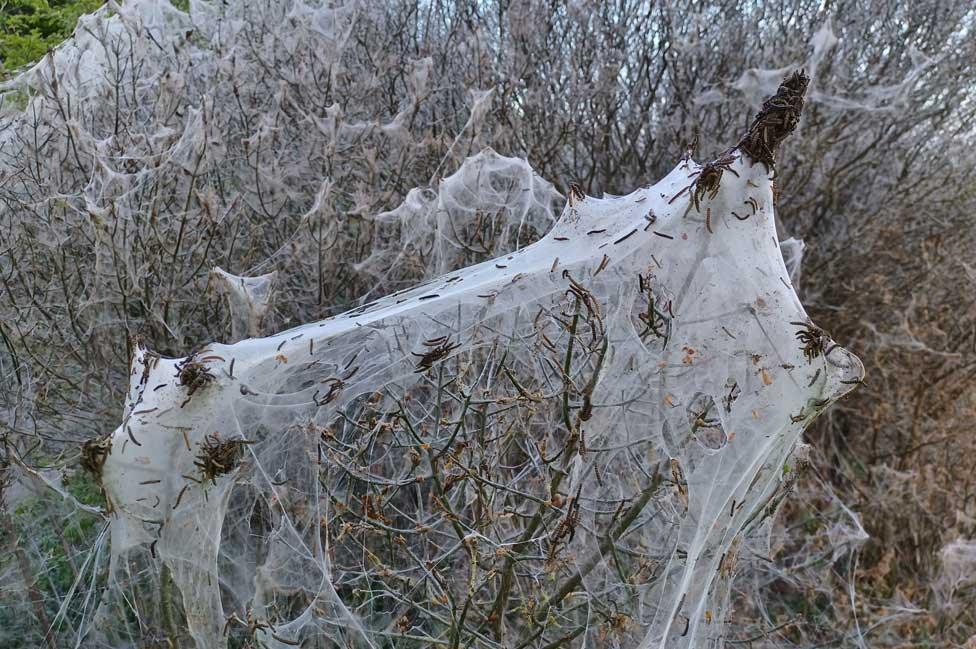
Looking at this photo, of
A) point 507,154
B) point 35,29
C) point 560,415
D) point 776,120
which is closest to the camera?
point 776,120

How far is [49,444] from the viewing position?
381cm

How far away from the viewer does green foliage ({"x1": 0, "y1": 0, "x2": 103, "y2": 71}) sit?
569 centimetres

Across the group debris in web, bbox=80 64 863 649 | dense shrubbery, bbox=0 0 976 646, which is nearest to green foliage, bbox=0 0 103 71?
dense shrubbery, bbox=0 0 976 646

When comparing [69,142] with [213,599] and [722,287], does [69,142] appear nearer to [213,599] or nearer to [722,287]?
[213,599]

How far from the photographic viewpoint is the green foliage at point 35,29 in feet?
18.7

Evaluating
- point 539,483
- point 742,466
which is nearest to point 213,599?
point 539,483

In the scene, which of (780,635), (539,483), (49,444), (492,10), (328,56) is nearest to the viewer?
(539,483)

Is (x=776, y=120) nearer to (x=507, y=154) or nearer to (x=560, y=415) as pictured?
(x=560, y=415)

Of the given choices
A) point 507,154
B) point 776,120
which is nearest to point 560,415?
point 776,120

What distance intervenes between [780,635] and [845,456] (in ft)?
7.69

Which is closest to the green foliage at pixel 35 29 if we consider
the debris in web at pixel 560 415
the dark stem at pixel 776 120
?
the debris in web at pixel 560 415

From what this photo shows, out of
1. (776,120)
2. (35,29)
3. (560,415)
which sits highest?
(776,120)

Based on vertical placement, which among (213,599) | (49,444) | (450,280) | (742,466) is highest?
(450,280)

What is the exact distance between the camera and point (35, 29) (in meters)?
6.10
